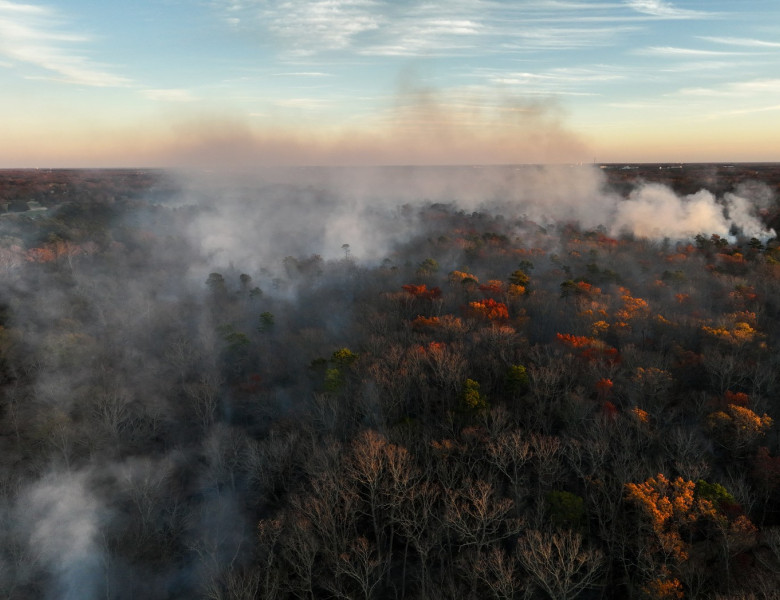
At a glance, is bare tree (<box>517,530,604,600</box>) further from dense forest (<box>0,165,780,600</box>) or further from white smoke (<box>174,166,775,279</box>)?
white smoke (<box>174,166,775,279</box>)

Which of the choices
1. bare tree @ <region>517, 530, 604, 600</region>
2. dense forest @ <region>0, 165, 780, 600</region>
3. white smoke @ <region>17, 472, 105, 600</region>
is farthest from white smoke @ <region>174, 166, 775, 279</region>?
bare tree @ <region>517, 530, 604, 600</region>

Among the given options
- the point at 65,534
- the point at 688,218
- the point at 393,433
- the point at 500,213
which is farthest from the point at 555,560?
the point at 500,213

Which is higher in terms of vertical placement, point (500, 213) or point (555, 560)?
point (500, 213)

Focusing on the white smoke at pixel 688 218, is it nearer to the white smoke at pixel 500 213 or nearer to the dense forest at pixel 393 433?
the white smoke at pixel 500 213

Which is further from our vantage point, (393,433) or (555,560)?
(393,433)

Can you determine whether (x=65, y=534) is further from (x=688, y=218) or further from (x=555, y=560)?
(x=688, y=218)

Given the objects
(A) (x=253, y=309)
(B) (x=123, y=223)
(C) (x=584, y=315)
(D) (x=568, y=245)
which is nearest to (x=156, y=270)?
(A) (x=253, y=309)

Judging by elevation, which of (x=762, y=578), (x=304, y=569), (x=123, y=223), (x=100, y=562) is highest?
(x=123, y=223)

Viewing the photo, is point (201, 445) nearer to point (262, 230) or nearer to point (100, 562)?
point (100, 562)
